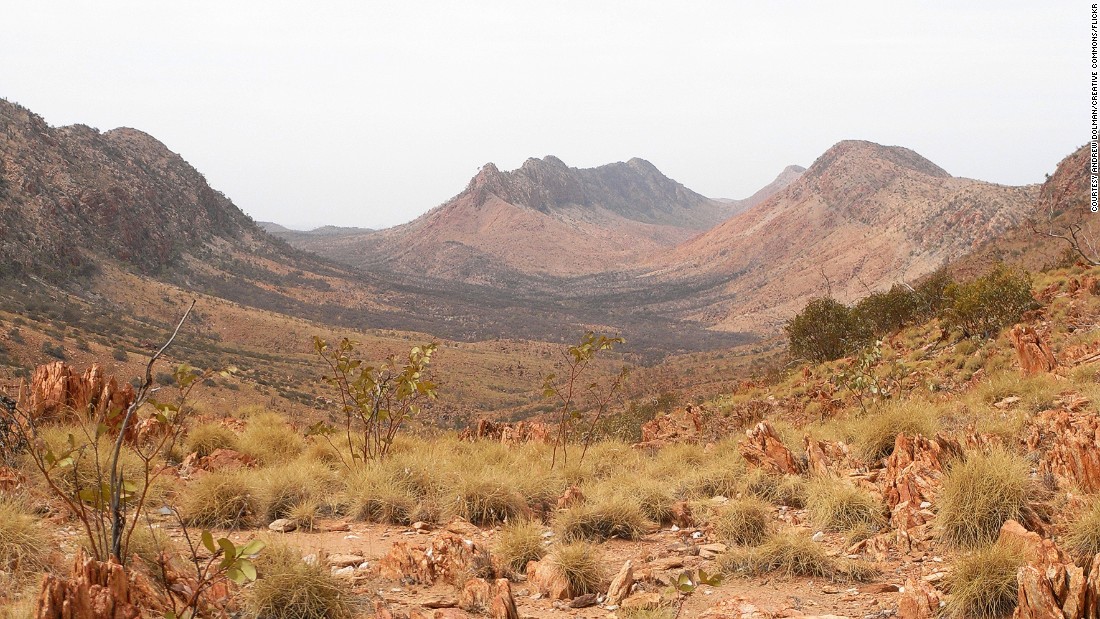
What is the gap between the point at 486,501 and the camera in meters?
7.05

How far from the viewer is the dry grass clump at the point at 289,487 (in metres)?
6.93

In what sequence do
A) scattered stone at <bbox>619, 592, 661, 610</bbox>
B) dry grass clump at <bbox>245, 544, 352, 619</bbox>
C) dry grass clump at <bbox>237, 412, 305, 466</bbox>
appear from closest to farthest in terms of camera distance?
dry grass clump at <bbox>245, 544, 352, 619</bbox>, scattered stone at <bbox>619, 592, 661, 610</bbox>, dry grass clump at <bbox>237, 412, 305, 466</bbox>

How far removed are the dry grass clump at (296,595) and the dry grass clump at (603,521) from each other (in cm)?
240

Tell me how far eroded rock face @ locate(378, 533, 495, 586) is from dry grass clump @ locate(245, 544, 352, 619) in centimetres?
75

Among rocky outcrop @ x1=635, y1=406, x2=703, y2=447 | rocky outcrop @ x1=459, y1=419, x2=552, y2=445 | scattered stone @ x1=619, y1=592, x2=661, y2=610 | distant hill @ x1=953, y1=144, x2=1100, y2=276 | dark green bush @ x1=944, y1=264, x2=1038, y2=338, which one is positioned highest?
distant hill @ x1=953, y1=144, x2=1100, y2=276

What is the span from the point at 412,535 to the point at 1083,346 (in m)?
11.3

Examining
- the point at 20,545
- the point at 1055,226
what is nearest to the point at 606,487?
the point at 20,545

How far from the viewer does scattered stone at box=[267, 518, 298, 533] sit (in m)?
6.51

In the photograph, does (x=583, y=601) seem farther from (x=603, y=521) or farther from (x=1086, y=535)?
(x=1086, y=535)

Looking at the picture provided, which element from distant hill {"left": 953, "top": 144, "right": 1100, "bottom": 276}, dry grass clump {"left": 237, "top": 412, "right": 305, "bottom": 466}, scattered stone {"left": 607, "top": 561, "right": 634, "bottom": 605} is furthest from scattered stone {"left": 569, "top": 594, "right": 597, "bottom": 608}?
distant hill {"left": 953, "top": 144, "right": 1100, "bottom": 276}

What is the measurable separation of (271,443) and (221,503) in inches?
138

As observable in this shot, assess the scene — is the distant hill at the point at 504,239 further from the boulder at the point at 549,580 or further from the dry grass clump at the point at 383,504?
the boulder at the point at 549,580

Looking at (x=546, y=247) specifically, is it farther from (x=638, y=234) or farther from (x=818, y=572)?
(x=818, y=572)

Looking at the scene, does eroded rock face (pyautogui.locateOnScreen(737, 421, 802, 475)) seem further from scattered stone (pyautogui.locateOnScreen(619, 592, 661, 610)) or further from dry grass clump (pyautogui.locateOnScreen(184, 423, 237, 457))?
dry grass clump (pyautogui.locateOnScreen(184, 423, 237, 457))
